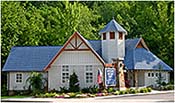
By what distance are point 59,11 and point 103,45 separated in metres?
14.0

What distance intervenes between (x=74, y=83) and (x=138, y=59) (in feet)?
27.2

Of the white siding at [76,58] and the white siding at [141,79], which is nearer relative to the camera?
the white siding at [76,58]

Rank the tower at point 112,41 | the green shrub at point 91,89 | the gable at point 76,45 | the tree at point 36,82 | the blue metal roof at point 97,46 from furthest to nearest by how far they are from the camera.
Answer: the blue metal roof at point 97,46 < the tower at point 112,41 < the gable at point 76,45 < the tree at point 36,82 < the green shrub at point 91,89

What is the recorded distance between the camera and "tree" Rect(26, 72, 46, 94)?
38219mm

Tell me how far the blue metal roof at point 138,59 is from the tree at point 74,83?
6.28 meters

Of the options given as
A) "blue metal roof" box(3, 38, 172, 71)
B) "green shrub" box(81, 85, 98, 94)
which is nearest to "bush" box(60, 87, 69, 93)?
"green shrub" box(81, 85, 98, 94)

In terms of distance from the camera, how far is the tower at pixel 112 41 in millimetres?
41469

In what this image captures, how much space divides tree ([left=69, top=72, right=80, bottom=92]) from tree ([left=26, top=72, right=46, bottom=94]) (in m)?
2.57

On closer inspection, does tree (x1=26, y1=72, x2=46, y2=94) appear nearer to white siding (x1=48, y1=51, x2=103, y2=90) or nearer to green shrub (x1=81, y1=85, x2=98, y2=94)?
white siding (x1=48, y1=51, x2=103, y2=90)

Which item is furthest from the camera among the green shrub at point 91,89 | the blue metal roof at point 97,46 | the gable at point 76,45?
the blue metal roof at point 97,46

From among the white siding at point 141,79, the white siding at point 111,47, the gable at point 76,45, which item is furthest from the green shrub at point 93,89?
the white siding at point 141,79

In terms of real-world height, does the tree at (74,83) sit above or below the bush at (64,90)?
above

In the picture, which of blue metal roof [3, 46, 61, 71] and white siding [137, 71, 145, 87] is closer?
blue metal roof [3, 46, 61, 71]

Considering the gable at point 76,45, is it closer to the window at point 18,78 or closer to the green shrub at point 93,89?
the green shrub at point 93,89
